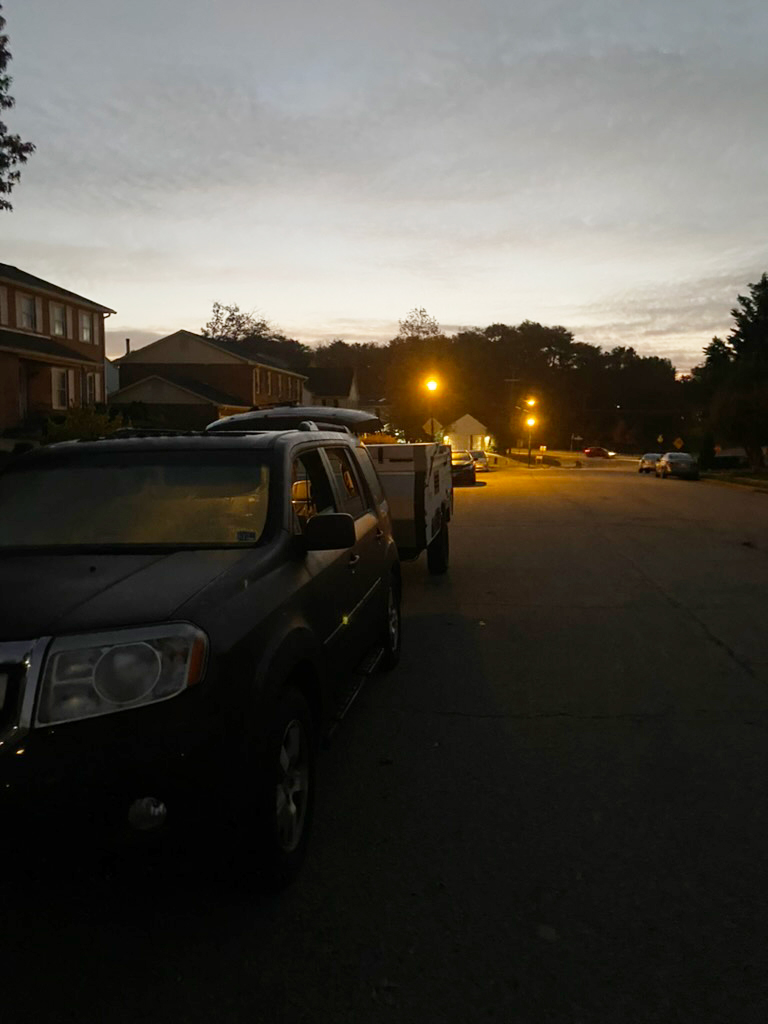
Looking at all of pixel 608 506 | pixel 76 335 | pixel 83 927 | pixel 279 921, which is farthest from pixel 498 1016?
pixel 76 335

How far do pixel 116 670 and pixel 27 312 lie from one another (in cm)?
3727

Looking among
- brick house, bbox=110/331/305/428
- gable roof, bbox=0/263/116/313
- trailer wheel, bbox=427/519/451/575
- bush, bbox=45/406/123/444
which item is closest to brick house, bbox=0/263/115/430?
gable roof, bbox=0/263/116/313

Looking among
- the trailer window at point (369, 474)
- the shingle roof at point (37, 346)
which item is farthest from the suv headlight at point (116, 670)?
the shingle roof at point (37, 346)

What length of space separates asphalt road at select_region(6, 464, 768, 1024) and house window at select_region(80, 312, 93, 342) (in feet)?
122

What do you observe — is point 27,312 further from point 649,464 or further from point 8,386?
point 649,464

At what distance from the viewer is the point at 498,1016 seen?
2.92 metres

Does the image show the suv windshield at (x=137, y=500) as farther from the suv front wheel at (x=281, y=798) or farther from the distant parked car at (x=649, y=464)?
the distant parked car at (x=649, y=464)

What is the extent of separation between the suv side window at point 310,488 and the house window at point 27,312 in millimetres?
34598

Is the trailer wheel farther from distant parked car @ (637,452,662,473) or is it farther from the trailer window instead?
distant parked car @ (637,452,662,473)

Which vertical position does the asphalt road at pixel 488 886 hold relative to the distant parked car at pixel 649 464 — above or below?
above

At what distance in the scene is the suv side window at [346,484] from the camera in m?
5.85

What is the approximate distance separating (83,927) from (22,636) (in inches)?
45.7

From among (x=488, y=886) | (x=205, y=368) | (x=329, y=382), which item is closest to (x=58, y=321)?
(x=205, y=368)

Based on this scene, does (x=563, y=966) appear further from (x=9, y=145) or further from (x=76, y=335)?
(x=76, y=335)
